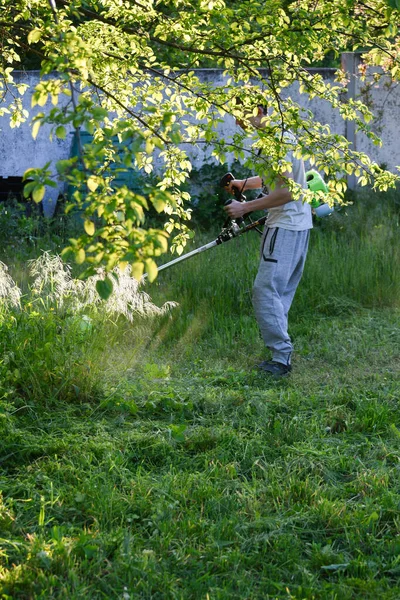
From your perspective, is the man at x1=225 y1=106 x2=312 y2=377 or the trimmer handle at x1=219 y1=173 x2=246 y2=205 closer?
the man at x1=225 y1=106 x2=312 y2=377

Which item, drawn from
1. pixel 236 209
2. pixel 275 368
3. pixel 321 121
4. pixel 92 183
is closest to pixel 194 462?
pixel 275 368

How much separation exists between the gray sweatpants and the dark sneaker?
3cm

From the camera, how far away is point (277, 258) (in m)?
5.61

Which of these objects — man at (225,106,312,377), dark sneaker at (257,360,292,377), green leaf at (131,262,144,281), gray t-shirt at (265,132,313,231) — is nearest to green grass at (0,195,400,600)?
dark sneaker at (257,360,292,377)

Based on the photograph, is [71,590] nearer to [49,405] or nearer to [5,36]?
[49,405]

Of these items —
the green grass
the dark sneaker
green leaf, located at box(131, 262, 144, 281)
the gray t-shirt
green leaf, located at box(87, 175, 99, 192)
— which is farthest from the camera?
the dark sneaker

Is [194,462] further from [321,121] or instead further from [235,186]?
[321,121]

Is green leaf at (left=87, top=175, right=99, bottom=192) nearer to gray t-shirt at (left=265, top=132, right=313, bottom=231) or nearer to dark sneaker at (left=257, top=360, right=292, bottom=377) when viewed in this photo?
gray t-shirt at (left=265, top=132, right=313, bottom=231)

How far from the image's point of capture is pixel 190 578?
3.17m

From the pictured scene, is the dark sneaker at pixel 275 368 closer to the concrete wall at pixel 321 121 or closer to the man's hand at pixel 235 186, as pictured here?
the man's hand at pixel 235 186

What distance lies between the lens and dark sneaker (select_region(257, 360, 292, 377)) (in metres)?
5.69

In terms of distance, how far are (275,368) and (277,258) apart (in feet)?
2.51

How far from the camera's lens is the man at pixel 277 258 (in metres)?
5.60

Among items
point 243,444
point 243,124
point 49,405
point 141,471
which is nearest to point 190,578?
point 141,471
